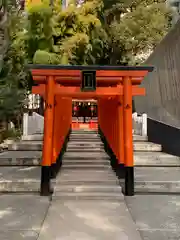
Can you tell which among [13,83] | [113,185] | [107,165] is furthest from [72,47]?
[113,185]

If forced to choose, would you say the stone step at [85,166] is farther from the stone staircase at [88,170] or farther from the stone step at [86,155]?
the stone step at [86,155]

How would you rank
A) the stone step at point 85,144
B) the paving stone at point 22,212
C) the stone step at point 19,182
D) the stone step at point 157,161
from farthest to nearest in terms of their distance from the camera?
the stone step at point 85,144, the stone step at point 157,161, the stone step at point 19,182, the paving stone at point 22,212

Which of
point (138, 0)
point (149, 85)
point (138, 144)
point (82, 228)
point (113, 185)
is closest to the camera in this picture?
point (82, 228)

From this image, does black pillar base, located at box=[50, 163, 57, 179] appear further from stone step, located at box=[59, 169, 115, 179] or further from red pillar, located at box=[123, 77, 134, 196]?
red pillar, located at box=[123, 77, 134, 196]

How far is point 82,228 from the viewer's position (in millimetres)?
4848

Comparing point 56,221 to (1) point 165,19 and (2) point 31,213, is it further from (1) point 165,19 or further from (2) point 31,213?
(1) point 165,19

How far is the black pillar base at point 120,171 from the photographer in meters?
7.28

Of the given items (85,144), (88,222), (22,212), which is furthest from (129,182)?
(85,144)

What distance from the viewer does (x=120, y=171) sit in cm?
763

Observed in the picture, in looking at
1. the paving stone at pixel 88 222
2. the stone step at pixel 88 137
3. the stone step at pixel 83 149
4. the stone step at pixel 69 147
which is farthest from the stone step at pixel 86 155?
the paving stone at pixel 88 222

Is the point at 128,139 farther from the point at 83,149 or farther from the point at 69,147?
the point at 69,147

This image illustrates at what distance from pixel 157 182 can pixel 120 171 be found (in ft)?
2.89

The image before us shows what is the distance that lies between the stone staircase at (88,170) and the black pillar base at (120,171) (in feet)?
0.51

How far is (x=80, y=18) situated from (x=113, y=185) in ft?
44.3
